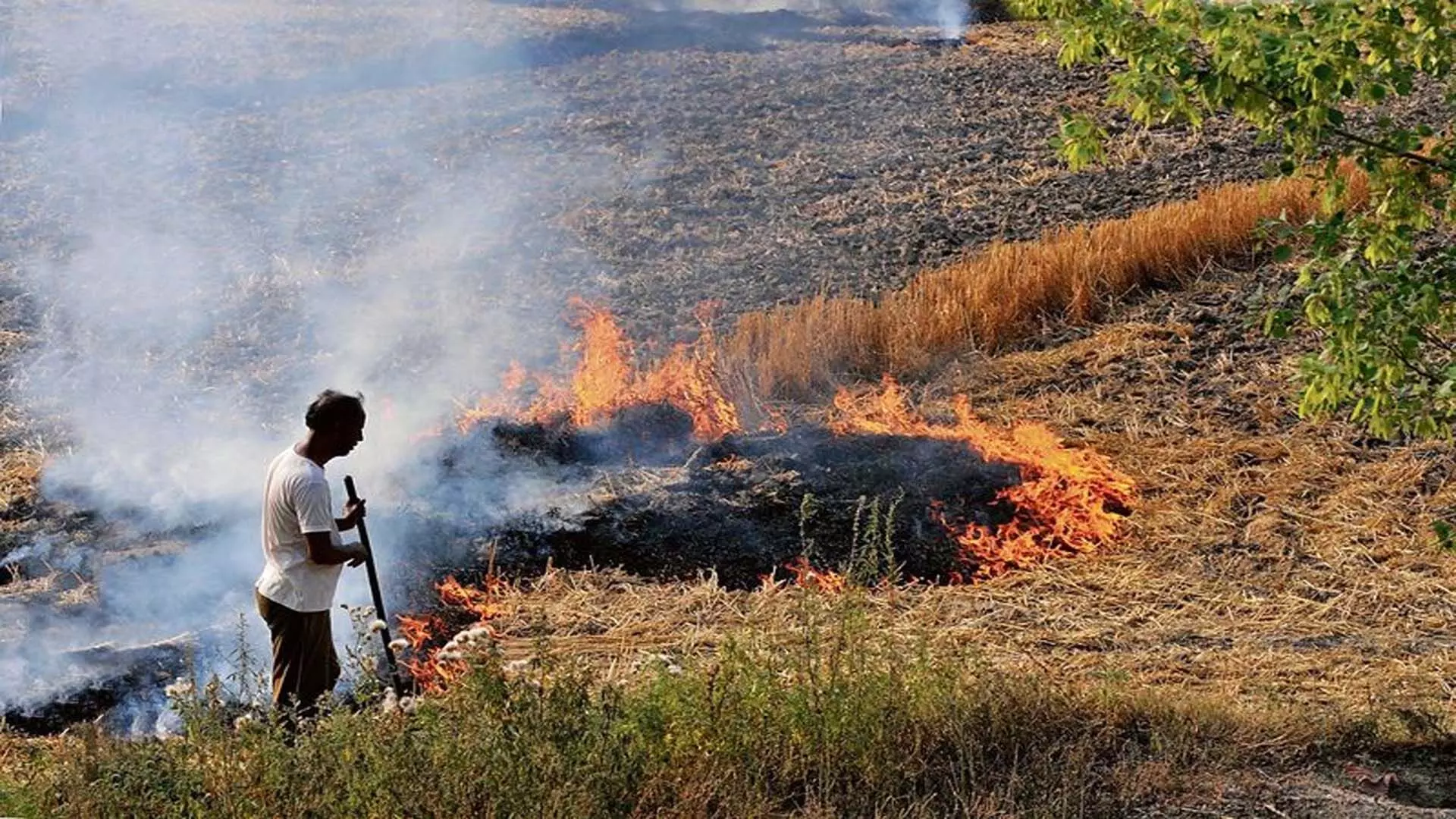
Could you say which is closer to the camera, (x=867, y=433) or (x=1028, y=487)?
(x=1028, y=487)

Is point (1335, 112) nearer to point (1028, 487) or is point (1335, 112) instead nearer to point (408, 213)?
point (1028, 487)

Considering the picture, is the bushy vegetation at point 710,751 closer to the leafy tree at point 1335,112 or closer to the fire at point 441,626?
the fire at point 441,626

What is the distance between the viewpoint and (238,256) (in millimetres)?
12867

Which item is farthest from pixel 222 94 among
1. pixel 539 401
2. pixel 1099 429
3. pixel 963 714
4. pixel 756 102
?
pixel 963 714

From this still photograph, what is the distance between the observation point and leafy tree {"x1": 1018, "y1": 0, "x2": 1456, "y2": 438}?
14.5 ft

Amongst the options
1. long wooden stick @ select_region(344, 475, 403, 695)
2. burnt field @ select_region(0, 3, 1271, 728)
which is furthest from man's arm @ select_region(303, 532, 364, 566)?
burnt field @ select_region(0, 3, 1271, 728)

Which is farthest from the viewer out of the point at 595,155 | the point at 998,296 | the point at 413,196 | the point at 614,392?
the point at 595,155

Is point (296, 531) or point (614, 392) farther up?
point (296, 531)

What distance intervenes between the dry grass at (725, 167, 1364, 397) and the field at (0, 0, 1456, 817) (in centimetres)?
4

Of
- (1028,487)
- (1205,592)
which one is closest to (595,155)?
(1028,487)

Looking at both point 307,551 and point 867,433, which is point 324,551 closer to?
point 307,551

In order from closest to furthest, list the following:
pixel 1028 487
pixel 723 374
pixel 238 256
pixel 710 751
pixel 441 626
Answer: pixel 710 751 < pixel 441 626 < pixel 1028 487 < pixel 723 374 < pixel 238 256

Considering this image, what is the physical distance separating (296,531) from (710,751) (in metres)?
1.76

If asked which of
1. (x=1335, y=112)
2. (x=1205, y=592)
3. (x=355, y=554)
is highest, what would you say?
(x=1335, y=112)
